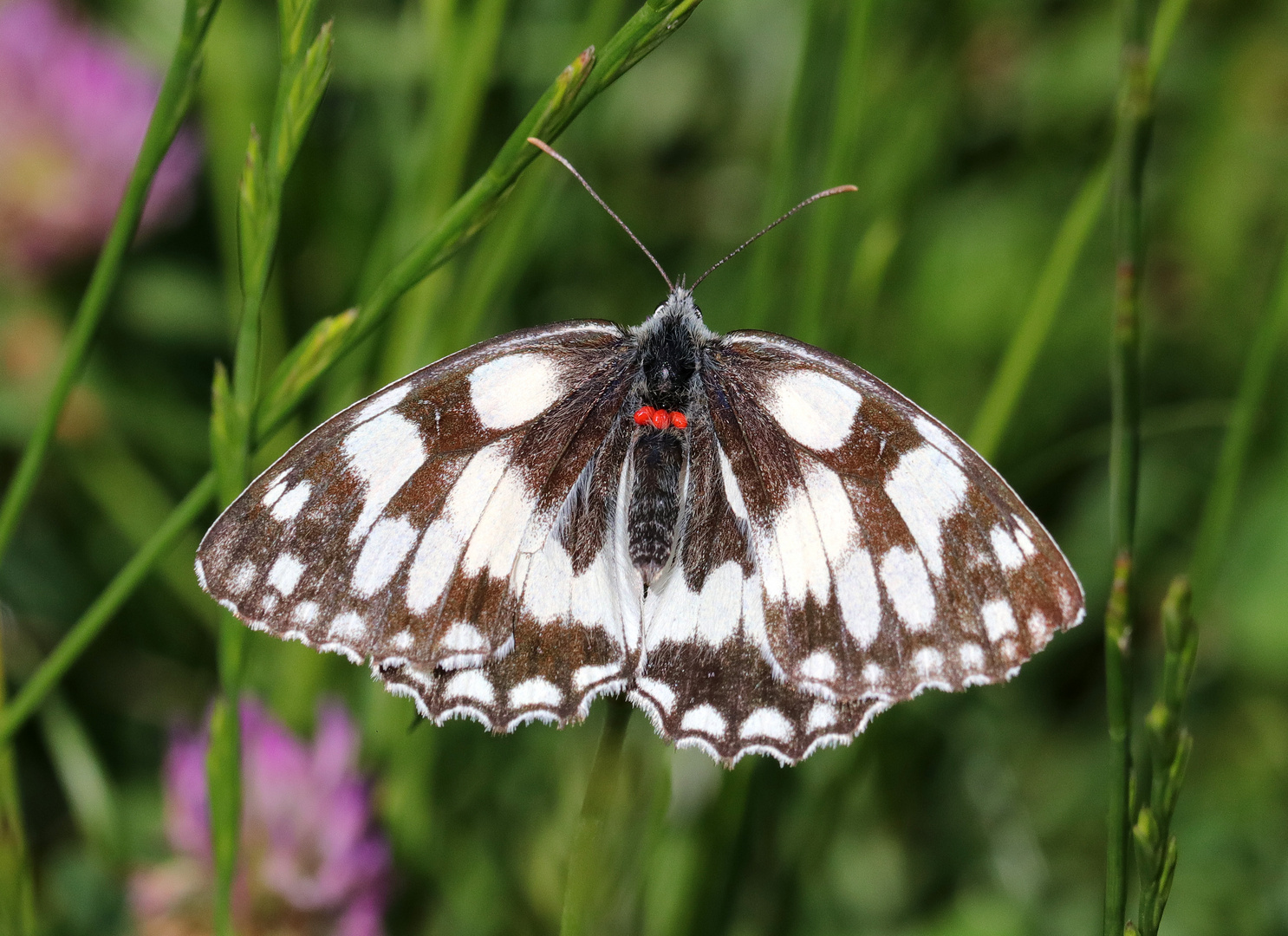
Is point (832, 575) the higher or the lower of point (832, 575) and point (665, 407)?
the lower

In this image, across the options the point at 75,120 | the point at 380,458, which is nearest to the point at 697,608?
the point at 380,458

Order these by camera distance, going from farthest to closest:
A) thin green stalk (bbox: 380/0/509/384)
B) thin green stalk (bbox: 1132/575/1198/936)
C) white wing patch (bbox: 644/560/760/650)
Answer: thin green stalk (bbox: 380/0/509/384) < white wing patch (bbox: 644/560/760/650) < thin green stalk (bbox: 1132/575/1198/936)

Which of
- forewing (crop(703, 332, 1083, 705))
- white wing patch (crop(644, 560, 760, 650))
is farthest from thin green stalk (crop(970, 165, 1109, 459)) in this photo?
A: white wing patch (crop(644, 560, 760, 650))

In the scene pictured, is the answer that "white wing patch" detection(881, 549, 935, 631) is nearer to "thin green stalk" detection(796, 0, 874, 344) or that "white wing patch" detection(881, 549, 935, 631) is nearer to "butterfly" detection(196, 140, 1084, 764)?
"butterfly" detection(196, 140, 1084, 764)

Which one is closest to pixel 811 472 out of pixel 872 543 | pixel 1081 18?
pixel 872 543

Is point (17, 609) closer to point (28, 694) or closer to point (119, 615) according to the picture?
point (119, 615)

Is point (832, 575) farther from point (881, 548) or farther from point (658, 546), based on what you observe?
point (658, 546)

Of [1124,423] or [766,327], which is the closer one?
[1124,423]
